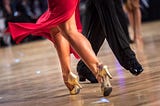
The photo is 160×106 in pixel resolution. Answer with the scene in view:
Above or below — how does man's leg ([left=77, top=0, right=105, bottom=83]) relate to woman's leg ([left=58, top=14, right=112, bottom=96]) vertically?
below

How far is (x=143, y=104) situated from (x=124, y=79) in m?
1.20

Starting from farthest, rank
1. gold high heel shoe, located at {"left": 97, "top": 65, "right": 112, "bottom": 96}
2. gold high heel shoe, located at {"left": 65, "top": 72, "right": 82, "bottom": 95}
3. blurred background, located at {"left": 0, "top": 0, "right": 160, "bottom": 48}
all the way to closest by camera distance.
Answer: blurred background, located at {"left": 0, "top": 0, "right": 160, "bottom": 48} < gold high heel shoe, located at {"left": 65, "top": 72, "right": 82, "bottom": 95} < gold high heel shoe, located at {"left": 97, "top": 65, "right": 112, "bottom": 96}

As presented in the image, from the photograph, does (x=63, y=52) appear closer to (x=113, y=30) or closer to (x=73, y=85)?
(x=73, y=85)

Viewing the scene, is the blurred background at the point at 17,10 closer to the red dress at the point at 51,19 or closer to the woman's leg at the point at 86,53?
the red dress at the point at 51,19

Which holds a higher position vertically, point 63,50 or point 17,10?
point 63,50

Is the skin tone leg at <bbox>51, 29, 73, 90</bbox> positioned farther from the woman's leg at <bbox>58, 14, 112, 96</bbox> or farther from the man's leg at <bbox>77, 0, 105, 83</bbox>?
the man's leg at <bbox>77, 0, 105, 83</bbox>

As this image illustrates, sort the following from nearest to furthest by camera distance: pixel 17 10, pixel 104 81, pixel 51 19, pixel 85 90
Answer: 1. pixel 104 81
2. pixel 51 19
3. pixel 85 90
4. pixel 17 10

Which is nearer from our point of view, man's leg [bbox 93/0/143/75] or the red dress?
the red dress

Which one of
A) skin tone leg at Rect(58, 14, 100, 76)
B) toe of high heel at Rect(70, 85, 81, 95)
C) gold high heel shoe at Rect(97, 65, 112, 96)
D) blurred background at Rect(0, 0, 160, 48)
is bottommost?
blurred background at Rect(0, 0, 160, 48)

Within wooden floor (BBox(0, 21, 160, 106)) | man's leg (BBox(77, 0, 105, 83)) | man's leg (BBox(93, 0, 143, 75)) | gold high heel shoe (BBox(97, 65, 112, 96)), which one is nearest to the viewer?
wooden floor (BBox(0, 21, 160, 106))

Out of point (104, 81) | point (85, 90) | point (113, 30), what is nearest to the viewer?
point (104, 81)

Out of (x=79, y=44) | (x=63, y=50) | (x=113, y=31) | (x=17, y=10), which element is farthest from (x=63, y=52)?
(x=17, y=10)

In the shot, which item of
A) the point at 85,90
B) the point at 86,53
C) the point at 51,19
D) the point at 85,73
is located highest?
the point at 51,19

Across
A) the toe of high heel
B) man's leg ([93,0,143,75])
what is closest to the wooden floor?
the toe of high heel
